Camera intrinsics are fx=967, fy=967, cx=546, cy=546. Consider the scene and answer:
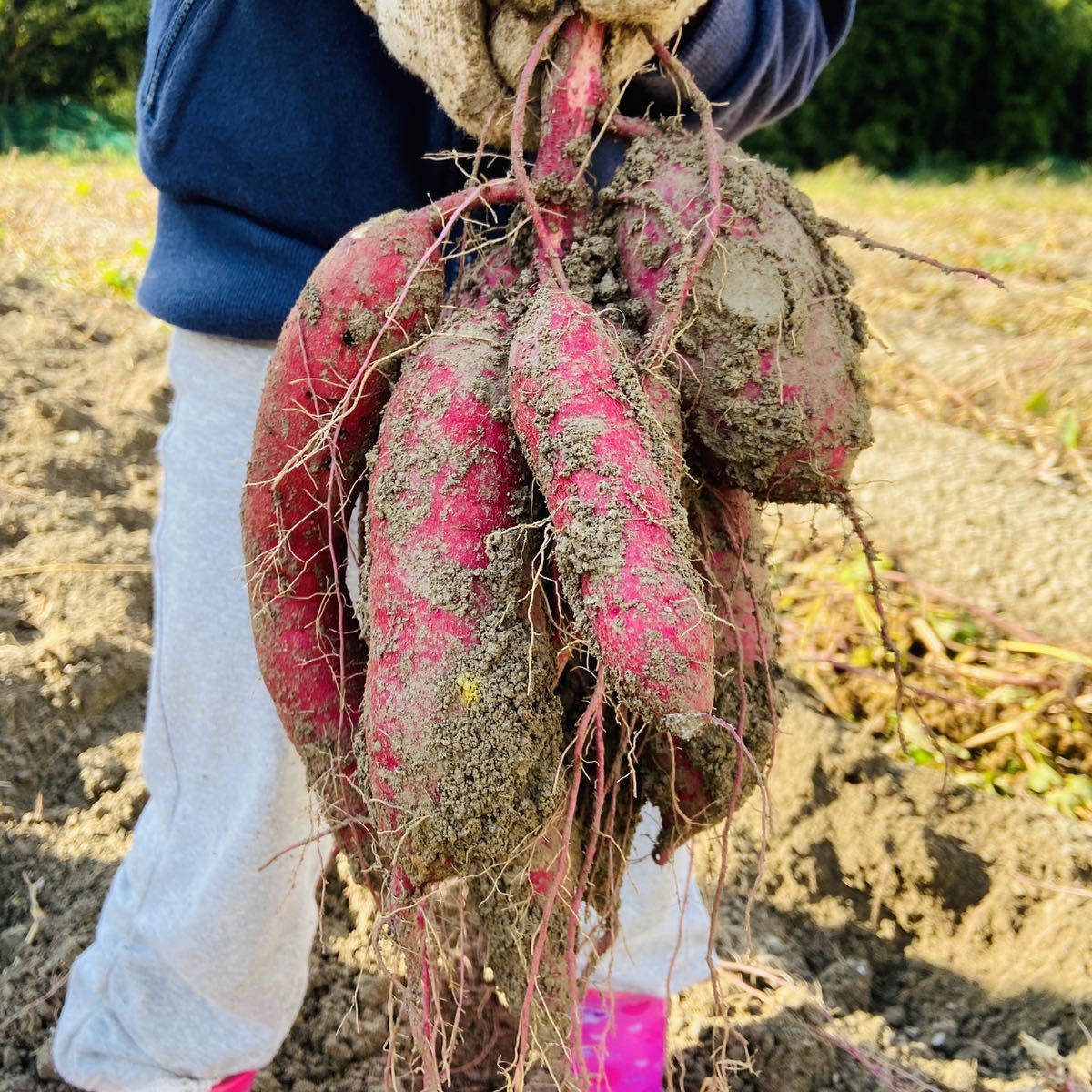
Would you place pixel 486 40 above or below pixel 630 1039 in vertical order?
above

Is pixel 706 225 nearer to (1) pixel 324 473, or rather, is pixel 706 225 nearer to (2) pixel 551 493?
(2) pixel 551 493

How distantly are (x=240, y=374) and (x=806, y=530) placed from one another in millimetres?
1985

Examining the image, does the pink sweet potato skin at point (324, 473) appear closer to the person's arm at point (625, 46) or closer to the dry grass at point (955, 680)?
the person's arm at point (625, 46)

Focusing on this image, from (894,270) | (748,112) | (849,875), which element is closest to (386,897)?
(748,112)

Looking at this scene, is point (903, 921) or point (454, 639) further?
point (903, 921)

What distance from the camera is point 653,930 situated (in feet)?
4.62

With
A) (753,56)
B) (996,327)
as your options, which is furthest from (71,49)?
(753,56)

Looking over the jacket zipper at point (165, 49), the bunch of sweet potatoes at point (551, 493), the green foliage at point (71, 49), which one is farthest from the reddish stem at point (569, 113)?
the green foliage at point (71, 49)

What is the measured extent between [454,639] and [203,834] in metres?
0.68

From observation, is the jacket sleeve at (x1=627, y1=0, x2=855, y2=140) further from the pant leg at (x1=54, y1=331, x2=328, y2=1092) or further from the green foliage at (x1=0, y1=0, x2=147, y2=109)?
the green foliage at (x1=0, y1=0, x2=147, y2=109)

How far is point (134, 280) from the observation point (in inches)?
166

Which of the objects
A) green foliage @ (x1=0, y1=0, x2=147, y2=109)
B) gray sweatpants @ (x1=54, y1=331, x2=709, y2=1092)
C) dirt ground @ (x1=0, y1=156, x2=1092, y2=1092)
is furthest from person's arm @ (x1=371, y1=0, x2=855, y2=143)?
green foliage @ (x1=0, y1=0, x2=147, y2=109)

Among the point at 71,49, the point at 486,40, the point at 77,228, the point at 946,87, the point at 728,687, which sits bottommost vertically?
the point at 77,228

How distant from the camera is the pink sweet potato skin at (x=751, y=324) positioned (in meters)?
0.85
